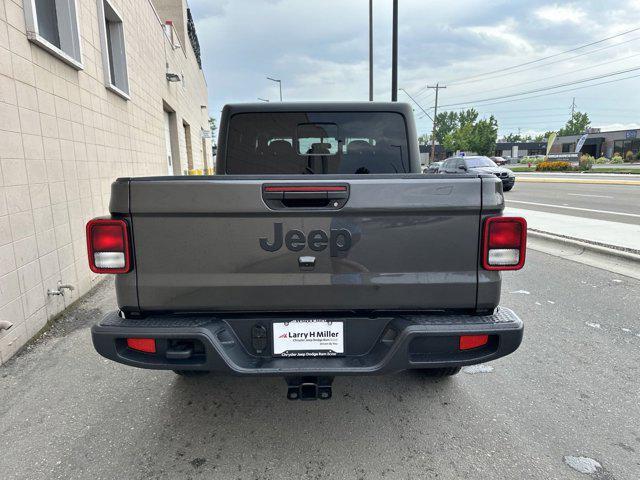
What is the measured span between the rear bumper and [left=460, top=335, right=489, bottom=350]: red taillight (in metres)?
0.03

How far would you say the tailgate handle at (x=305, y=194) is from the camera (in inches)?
80.6

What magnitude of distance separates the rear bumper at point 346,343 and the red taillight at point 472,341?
27 millimetres

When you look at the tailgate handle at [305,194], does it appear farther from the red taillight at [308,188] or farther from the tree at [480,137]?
the tree at [480,137]

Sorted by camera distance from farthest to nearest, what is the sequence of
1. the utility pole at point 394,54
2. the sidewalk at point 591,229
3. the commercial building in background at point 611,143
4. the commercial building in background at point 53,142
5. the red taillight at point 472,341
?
the commercial building in background at point 611,143 → the utility pole at point 394,54 → the sidewalk at point 591,229 → the commercial building in background at point 53,142 → the red taillight at point 472,341

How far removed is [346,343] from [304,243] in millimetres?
590

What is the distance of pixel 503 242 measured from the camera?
2129mm

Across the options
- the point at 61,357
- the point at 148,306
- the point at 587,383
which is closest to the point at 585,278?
the point at 587,383

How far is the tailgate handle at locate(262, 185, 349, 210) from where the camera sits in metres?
2.05

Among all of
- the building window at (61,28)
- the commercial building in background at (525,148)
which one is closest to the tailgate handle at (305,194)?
the building window at (61,28)

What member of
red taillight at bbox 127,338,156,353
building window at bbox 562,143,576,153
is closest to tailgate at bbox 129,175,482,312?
red taillight at bbox 127,338,156,353

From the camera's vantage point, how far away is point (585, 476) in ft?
7.01

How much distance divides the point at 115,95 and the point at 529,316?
277 inches

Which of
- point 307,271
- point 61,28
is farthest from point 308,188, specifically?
point 61,28

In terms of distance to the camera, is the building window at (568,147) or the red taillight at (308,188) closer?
the red taillight at (308,188)
